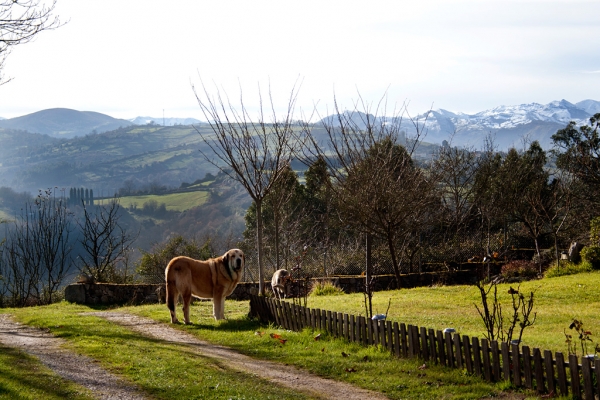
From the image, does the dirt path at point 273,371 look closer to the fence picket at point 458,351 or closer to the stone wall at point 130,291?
the fence picket at point 458,351

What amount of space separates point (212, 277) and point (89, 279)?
29.9 ft

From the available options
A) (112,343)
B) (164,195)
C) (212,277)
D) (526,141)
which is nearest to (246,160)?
(212,277)

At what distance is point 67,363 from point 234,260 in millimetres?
5578

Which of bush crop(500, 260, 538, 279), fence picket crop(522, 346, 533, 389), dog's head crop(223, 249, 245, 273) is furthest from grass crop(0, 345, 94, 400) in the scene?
bush crop(500, 260, 538, 279)

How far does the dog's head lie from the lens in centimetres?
1528

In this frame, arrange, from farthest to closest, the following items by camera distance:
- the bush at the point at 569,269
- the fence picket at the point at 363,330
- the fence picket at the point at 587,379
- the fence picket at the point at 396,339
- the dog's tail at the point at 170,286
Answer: the bush at the point at 569,269 → the dog's tail at the point at 170,286 → the fence picket at the point at 363,330 → the fence picket at the point at 396,339 → the fence picket at the point at 587,379

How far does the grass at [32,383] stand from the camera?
8.25m

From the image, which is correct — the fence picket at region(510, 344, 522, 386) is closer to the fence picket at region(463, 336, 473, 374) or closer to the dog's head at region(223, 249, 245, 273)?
the fence picket at region(463, 336, 473, 374)

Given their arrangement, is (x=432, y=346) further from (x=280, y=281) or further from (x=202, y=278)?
(x=280, y=281)

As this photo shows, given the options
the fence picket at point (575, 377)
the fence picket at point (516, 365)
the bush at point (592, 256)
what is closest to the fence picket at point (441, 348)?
the fence picket at point (516, 365)

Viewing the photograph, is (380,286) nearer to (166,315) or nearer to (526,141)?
(166,315)

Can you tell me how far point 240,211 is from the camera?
347 feet

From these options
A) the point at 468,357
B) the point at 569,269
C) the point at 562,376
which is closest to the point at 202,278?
the point at 468,357

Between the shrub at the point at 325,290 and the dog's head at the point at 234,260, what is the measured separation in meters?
7.29
